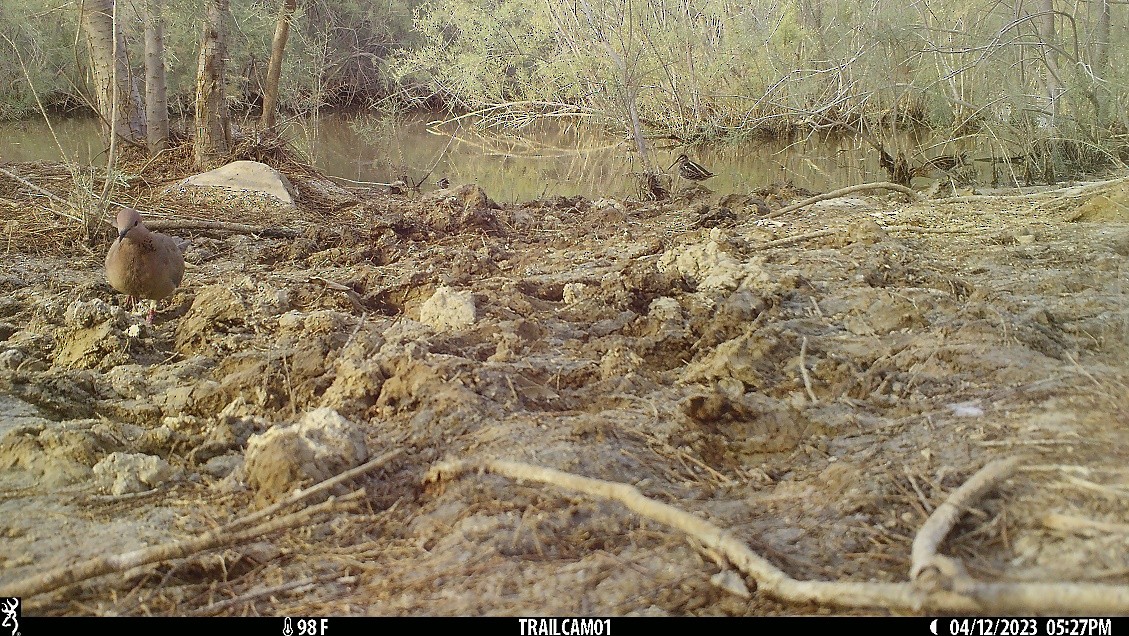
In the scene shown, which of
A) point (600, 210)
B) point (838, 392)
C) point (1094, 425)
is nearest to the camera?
point (1094, 425)

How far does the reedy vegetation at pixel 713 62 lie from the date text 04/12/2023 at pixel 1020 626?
4.69 meters

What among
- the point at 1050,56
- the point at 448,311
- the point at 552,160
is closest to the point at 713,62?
the point at 552,160

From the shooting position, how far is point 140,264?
4.11m

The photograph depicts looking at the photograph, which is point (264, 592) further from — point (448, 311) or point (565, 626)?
point (448, 311)

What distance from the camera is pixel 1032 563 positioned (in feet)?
6.07

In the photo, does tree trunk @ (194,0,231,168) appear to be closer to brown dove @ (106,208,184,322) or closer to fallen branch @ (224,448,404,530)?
brown dove @ (106,208,184,322)

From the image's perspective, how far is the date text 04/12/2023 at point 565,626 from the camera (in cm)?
178

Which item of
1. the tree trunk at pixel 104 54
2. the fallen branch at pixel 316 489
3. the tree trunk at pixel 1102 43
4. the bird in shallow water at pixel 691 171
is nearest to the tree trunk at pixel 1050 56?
the tree trunk at pixel 1102 43

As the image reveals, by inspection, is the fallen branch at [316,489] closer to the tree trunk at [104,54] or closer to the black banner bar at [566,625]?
the black banner bar at [566,625]

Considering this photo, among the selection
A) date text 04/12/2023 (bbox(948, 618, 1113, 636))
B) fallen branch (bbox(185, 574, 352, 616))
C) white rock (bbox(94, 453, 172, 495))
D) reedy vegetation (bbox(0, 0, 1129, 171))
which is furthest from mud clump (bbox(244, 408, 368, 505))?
reedy vegetation (bbox(0, 0, 1129, 171))

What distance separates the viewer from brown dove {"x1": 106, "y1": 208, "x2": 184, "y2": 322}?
411 centimetres

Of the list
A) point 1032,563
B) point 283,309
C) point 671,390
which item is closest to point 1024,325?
point 671,390

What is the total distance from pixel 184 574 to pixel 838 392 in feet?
6.93

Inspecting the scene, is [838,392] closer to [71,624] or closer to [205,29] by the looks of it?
[71,624]
